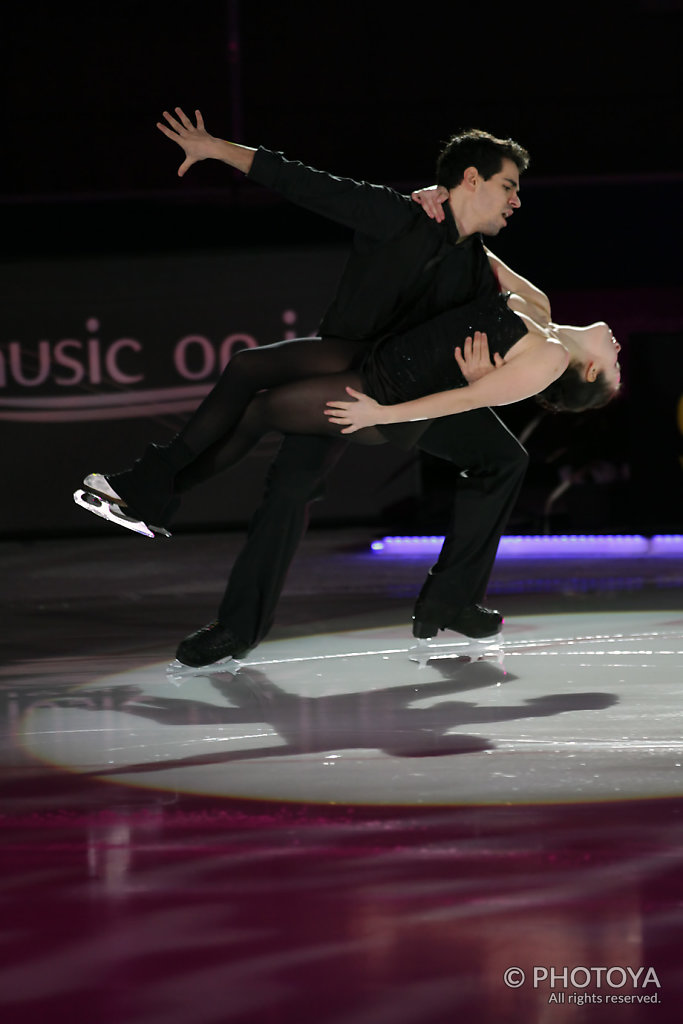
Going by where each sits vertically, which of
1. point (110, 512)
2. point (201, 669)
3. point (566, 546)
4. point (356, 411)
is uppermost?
point (356, 411)

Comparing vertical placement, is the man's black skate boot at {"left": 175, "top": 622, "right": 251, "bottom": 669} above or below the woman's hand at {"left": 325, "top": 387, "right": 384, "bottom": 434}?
below

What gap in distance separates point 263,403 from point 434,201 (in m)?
0.74

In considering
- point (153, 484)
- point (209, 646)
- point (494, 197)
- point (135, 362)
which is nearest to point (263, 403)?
point (153, 484)

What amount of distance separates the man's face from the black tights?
0.57 meters

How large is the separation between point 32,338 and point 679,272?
480 cm

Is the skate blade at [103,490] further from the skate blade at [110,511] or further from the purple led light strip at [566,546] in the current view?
the purple led light strip at [566,546]

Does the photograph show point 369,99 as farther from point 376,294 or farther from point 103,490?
point 103,490

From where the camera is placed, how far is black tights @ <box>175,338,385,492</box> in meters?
3.91

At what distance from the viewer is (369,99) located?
11.2m

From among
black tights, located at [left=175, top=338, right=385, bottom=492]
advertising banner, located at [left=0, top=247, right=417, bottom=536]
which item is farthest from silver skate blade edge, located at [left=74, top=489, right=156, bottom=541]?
advertising banner, located at [left=0, top=247, right=417, bottom=536]

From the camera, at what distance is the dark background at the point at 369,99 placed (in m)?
10.7

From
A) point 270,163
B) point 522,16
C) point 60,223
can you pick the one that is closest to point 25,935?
point 270,163

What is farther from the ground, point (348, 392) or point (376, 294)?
point (376, 294)

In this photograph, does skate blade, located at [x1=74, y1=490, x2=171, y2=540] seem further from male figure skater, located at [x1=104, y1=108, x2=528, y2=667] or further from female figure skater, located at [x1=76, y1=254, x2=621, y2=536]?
male figure skater, located at [x1=104, y1=108, x2=528, y2=667]
